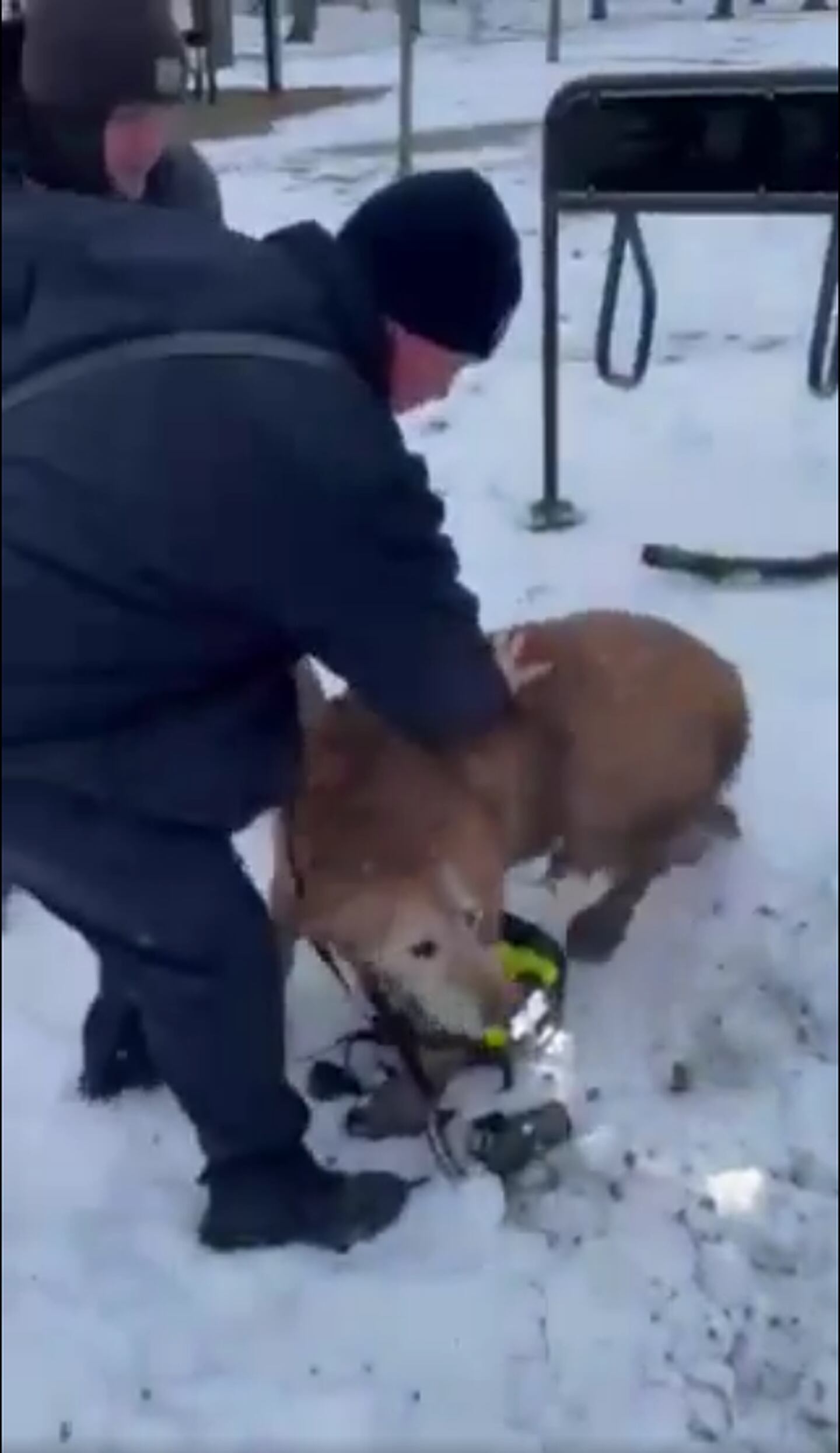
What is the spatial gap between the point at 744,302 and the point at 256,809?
365 cm

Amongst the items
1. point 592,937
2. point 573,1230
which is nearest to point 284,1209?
point 573,1230

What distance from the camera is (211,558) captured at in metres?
2.01

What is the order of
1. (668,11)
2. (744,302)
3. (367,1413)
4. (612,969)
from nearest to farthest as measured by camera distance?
(367,1413) → (612,969) → (744,302) → (668,11)

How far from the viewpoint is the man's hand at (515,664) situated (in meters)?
2.58

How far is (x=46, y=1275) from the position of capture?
2.42 metres

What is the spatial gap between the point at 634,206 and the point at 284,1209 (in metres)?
2.12

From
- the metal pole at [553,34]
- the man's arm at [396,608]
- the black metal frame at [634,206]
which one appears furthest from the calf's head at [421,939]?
the metal pole at [553,34]

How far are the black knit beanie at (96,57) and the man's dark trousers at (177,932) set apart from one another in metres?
1.37

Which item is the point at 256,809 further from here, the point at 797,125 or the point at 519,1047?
the point at 797,125

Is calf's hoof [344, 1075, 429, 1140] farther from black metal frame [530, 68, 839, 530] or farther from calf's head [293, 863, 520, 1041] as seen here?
black metal frame [530, 68, 839, 530]

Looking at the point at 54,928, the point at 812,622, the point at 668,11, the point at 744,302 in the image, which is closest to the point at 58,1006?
the point at 54,928

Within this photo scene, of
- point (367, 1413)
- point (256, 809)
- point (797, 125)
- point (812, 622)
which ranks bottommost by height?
point (367, 1413)

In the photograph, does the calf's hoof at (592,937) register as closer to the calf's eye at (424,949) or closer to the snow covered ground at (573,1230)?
the snow covered ground at (573,1230)

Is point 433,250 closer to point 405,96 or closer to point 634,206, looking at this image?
point 634,206
